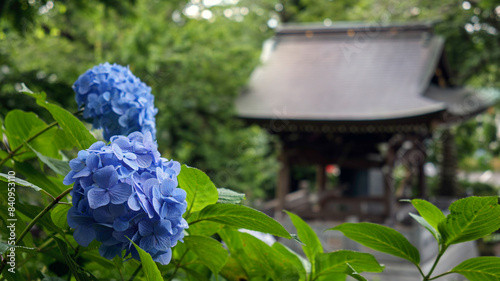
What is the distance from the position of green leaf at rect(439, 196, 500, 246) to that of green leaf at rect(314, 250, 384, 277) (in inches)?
3.6

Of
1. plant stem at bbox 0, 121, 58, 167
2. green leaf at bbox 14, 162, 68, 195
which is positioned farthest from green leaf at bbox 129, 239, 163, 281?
plant stem at bbox 0, 121, 58, 167

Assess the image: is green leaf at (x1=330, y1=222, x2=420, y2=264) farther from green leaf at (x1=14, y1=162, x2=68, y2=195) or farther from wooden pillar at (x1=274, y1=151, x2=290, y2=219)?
wooden pillar at (x1=274, y1=151, x2=290, y2=219)

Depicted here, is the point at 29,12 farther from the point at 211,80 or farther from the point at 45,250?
the point at 211,80

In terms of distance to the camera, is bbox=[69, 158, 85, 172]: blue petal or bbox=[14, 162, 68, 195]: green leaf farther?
bbox=[14, 162, 68, 195]: green leaf

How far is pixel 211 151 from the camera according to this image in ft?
19.7

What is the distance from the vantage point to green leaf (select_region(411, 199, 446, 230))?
1.76 ft

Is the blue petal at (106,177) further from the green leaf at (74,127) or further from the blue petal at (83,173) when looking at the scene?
the green leaf at (74,127)

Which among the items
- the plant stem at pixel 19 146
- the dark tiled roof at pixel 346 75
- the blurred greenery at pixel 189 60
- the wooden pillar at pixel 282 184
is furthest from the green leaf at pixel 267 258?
the wooden pillar at pixel 282 184

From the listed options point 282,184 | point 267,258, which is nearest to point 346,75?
point 282,184

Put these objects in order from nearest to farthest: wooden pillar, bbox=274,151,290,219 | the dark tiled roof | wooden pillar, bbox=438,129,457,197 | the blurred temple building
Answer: the blurred temple building → the dark tiled roof → wooden pillar, bbox=274,151,290,219 → wooden pillar, bbox=438,129,457,197

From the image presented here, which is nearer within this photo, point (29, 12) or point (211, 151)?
point (29, 12)

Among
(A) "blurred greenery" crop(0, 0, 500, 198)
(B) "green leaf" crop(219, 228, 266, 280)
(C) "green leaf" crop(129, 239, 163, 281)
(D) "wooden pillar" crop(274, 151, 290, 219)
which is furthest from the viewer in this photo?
(D) "wooden pillar" crop(274, 151, 290, 219)

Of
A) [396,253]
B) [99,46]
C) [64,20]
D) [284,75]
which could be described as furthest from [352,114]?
[396,253]

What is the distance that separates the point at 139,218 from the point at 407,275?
600cm
